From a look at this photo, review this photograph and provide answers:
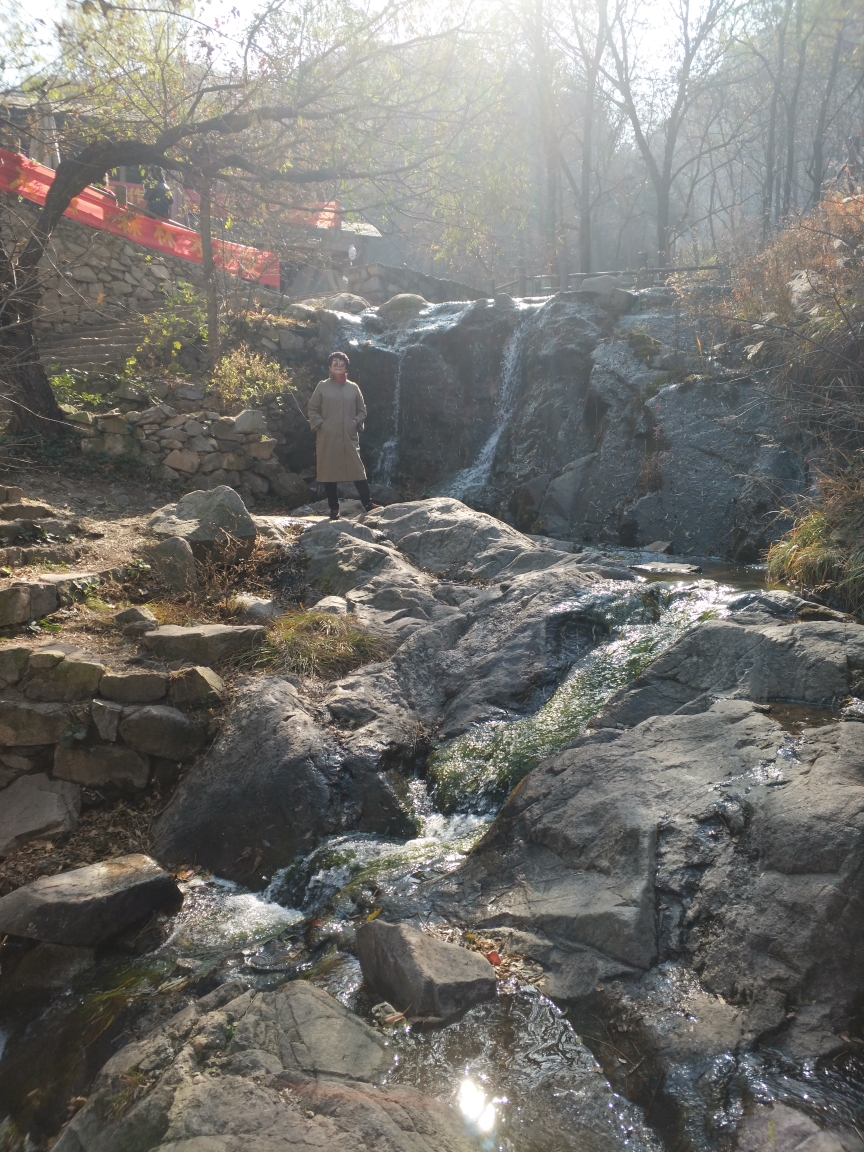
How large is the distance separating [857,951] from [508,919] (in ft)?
4.14

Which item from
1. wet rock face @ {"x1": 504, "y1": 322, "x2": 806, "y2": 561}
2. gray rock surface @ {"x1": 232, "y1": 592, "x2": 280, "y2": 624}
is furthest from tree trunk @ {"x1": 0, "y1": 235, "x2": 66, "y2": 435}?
wet rock face @ {"x1": 504, "y1": 322, "x2": 806, "y2": 561}

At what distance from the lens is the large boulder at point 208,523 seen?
22.2 ft

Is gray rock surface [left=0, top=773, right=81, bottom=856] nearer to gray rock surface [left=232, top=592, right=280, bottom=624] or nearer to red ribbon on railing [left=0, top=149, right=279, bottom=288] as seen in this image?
gray rock surface [left=232, top=592, right=280, bottom=624]

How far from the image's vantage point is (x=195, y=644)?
5.24 metres

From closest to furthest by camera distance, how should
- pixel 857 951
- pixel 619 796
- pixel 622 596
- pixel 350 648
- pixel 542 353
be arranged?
pixel 857 951, pixel 619 796, pixel 350 648, pixel 622 596, pixel 542 353

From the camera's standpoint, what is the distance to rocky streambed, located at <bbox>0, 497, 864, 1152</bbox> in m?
2.37

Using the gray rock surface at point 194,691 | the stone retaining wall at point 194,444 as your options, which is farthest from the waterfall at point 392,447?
the gray rock surface at point 194,691

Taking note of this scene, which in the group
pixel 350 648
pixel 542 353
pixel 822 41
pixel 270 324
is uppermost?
pixel 822 41

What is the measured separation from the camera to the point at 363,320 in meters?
14.4

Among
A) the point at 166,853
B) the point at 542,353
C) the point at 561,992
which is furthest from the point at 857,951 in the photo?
the point at 542,353

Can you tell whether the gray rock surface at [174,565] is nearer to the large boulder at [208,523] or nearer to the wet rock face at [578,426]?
the large boulder at [208,523]

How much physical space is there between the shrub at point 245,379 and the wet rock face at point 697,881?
8.83 m

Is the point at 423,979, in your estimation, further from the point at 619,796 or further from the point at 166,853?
the point at 166,853

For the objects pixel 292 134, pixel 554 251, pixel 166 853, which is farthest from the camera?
pixel 554 251
